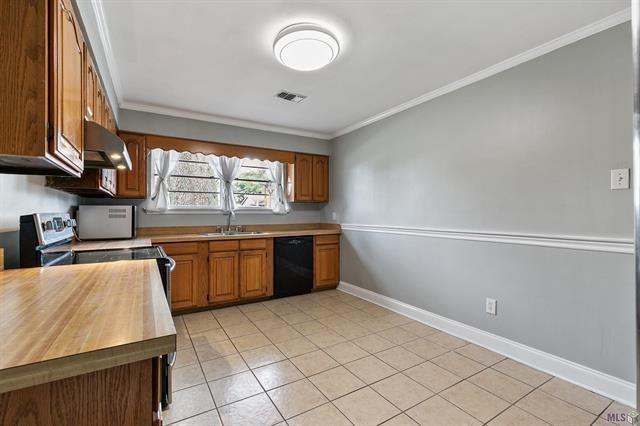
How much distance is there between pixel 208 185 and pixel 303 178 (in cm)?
136

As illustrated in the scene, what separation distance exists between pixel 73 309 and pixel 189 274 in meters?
2.60

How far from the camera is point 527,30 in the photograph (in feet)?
6.70

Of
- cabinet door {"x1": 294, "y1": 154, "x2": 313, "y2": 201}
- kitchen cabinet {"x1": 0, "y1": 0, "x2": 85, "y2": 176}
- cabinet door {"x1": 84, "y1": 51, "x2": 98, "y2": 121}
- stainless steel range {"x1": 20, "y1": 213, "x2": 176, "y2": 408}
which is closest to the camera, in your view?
kitchen cabinet {"x1": 0, "y1": 0, "x2": 85, "y2": 176}

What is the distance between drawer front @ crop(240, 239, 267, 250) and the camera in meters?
3.72

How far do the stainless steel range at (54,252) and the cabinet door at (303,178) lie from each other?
2554mm

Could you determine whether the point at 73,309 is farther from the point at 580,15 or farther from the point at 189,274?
the point at 580,15

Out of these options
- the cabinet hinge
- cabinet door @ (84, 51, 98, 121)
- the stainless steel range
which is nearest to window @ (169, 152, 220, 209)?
the stainless steel range

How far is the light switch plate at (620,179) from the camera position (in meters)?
1.85

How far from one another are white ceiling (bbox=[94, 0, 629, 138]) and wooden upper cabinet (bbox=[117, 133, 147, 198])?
37cm

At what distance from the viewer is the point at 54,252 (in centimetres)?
173

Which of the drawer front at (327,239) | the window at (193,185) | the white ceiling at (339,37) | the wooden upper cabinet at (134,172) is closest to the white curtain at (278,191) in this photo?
the drawer front at (327,239)

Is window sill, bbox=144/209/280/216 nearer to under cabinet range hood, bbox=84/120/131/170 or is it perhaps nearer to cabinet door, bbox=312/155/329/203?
cabinet door, bbox=312/155/329/203

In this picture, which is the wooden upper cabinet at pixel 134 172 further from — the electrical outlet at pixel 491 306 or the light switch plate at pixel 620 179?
the light switch plate at pixel 620 179

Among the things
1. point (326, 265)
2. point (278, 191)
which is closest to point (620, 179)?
point (326, 265)
